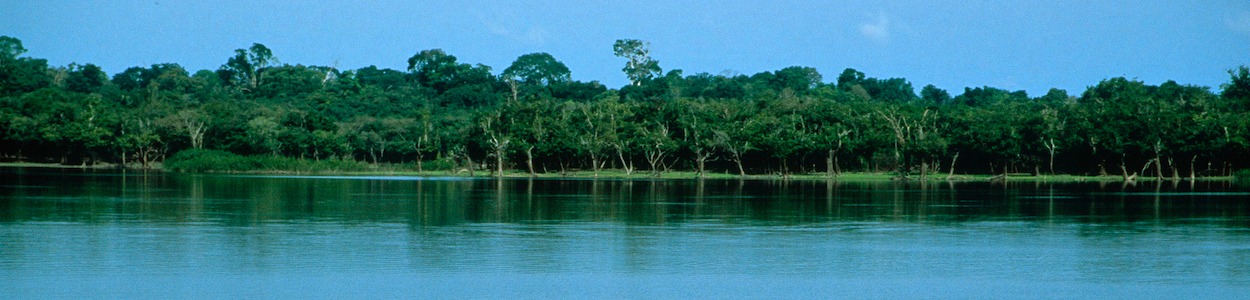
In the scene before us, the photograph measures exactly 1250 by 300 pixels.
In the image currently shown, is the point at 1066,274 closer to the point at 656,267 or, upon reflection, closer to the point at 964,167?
the point at 656,267

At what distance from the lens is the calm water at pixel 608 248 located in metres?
21.9

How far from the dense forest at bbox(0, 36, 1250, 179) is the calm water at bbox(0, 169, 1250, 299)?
124 feet

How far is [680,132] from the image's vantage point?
96.4 m

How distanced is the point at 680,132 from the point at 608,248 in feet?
222

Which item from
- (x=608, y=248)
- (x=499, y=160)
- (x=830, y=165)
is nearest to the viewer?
(x=608, y=248)

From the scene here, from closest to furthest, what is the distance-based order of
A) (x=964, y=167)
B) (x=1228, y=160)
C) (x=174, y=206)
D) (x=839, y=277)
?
(x=839, y=277)
(x=174, y=206)
(x=1228, y=160)
(x=964, y=167)

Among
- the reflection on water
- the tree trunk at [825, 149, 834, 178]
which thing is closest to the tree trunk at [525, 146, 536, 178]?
the tree trunk at [825, 149, 834, 178]

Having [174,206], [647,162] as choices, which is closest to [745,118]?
[647,162]

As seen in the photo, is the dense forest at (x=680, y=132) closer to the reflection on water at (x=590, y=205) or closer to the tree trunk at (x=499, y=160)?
the tree trunk at (x=499, y=160)

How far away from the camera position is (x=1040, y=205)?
49.9 metres

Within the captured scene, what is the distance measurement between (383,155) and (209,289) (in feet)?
285

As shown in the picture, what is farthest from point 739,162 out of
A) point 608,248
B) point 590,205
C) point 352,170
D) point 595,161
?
point 608,248

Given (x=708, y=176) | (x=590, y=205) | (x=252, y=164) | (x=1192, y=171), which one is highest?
(x=1192, y=171)

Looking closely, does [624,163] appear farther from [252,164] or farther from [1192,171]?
[1192,171]
